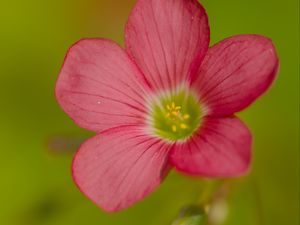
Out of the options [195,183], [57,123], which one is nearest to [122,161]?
[195,183]

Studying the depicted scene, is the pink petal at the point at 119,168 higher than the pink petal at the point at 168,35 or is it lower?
lower

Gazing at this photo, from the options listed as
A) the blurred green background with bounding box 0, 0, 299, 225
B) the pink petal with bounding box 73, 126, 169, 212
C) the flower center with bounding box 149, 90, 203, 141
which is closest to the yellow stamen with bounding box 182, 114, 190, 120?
the flower center with bounding box 149, 90, 203, 141

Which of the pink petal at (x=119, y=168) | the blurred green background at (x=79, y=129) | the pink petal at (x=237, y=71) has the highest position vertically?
the pink petal at (x=237, y=71)

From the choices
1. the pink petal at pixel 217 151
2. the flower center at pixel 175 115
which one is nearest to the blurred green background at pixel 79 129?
the flower center at pixel 175 115

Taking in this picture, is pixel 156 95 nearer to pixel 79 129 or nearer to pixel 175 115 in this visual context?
pixel 175 115

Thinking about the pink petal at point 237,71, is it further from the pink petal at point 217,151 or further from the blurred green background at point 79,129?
the blurred green background at point 79,129

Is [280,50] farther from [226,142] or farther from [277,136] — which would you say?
[226,142]

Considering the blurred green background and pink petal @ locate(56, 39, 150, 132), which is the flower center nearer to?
pink petal @ locate(56, 39, 150, 132)
